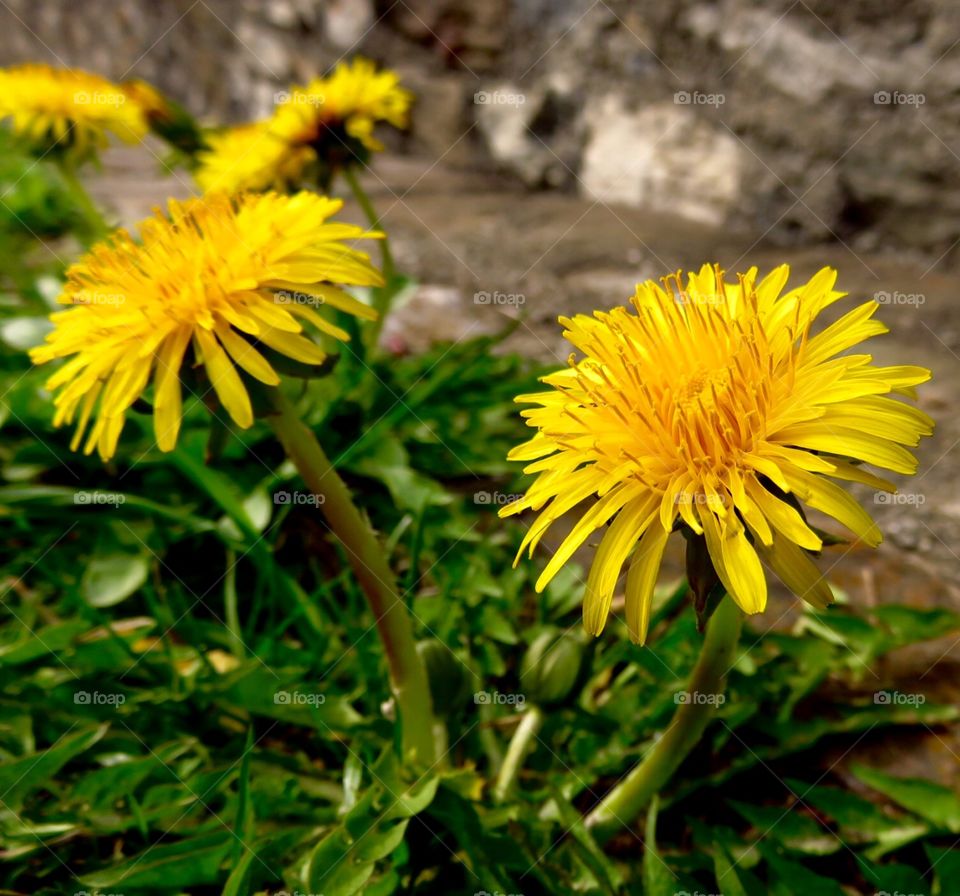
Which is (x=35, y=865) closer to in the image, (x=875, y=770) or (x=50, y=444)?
(x=50, y=444)

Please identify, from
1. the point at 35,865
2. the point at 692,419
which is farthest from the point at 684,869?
the point at 35,865
